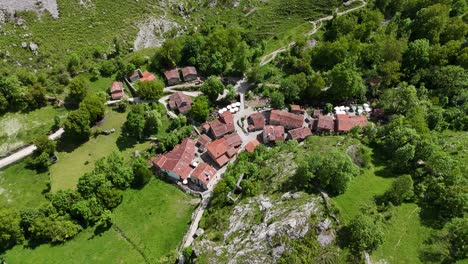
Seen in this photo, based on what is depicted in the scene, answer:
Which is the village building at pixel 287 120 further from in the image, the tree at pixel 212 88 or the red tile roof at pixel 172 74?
the red tile roof at pixel 172 74

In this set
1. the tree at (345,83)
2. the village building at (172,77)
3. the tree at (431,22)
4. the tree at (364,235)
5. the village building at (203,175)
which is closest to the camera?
the tree at (364,235)

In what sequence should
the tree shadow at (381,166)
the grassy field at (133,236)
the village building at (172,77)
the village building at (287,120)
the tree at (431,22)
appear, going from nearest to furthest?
the tree shadow at (381,166)
the grassy field at (133,236)
the village building at (287,120)
the village building at (172,77)
the tree at (431,22)

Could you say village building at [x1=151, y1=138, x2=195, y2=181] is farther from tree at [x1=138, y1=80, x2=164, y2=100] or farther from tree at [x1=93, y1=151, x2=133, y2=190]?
tree at [x1=138, y1=80, x2=164, y2=100]

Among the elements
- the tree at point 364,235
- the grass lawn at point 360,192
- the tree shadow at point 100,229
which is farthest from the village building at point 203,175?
the tree at point 364,235

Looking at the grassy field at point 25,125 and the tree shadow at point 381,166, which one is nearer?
the tree shadow at point 381,166

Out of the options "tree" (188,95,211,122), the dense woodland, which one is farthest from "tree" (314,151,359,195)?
"tree" (188,95,211,122)

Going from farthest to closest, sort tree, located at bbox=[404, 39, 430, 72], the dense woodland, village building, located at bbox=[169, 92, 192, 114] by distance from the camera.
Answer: tree, located at bbox=[404, 39, 430, 72], village building, located at bbox=[169, 92, 192, 114], the dense woodland

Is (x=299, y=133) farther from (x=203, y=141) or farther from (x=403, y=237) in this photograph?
A: (x=403, y=237)

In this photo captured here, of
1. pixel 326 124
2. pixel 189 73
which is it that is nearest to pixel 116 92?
pixel 189 73
